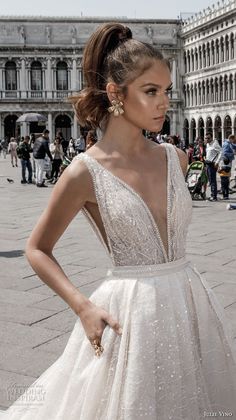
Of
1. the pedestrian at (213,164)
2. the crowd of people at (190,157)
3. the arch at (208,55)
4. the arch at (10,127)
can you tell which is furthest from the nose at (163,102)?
the arch at (10,127)

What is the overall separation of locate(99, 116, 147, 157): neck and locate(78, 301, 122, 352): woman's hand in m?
0.42

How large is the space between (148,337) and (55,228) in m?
0.36

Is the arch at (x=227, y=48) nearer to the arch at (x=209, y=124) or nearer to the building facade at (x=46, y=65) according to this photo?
the arch at (x=209, y=124)

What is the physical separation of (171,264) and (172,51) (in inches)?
2112

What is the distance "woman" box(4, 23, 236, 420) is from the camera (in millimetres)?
1735

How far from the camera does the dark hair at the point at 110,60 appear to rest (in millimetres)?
1798

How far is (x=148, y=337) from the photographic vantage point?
68.4 inches

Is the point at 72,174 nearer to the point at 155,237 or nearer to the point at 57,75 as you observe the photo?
the point at 155,237

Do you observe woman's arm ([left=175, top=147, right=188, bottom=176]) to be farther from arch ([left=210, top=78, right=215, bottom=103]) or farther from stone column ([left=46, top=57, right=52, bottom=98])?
stone column ([left=46, top=57, right=52, bottom=98])

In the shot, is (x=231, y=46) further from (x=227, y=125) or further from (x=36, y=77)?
(x=36, y=77)

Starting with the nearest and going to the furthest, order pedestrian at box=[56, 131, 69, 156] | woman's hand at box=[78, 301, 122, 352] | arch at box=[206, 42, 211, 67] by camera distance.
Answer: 1. woman's hand at box=[78, 301, 122, 352]
2. pedestrian at box=[56, 131, 69, 156]
3. arch at box=[206, 42, 211, 67]

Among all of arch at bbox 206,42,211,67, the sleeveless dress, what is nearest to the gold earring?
the sleeveless dress

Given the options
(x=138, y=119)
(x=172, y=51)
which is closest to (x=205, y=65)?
(x=172, y=51)

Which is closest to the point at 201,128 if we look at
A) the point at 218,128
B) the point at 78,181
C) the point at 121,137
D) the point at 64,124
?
the point at 218,128
